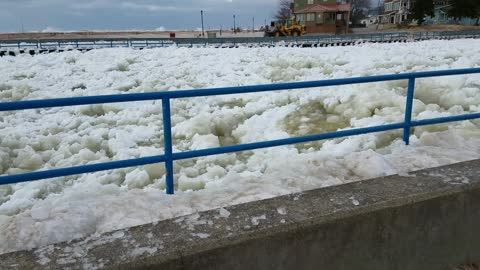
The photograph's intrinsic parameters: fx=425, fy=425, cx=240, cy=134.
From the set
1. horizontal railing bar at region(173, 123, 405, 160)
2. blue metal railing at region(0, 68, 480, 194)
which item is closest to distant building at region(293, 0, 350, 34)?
horizontal railing bar at region(173, 123, 405, 160)

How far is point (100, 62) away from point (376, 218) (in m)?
18.8

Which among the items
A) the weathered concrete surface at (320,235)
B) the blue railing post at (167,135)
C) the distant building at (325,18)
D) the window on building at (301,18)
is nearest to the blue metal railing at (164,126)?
the blue railing post at (167,135)

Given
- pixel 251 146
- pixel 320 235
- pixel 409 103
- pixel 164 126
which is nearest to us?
pixel 320 235

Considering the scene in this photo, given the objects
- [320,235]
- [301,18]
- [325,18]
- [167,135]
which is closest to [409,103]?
[320,235]

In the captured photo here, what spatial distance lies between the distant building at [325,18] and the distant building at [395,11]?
19.9 metres

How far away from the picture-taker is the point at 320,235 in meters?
2.76

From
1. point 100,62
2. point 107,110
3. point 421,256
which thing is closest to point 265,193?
point 421,256

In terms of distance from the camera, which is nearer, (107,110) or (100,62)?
(107,110)

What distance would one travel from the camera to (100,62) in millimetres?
19734

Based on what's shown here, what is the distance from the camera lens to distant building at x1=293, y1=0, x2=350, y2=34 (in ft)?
238

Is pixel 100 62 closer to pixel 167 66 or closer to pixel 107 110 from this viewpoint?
pixel 167 66

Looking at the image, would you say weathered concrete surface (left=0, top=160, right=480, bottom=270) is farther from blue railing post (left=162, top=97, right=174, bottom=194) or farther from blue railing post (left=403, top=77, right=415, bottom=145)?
blue railing post (left=403, top=77, right=415, bottom=145)

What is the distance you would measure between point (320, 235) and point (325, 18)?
255 ft

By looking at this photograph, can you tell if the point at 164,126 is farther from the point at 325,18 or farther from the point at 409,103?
the point at 325,18
